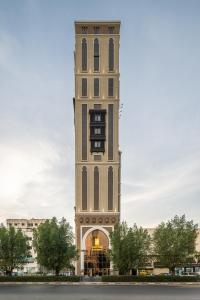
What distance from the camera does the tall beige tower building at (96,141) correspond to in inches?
5404

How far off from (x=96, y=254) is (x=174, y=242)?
48985mm

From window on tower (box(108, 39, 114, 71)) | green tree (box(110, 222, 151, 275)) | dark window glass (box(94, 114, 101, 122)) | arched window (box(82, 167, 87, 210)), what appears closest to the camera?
green tree (box(110, 222, 151, 275))

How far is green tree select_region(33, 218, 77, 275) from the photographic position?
9356cm

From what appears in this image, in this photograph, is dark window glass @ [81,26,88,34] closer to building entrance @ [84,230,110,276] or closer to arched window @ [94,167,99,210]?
arched window @ [94,167,99,210]

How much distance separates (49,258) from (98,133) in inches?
2206

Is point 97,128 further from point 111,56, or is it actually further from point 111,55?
point 111,55

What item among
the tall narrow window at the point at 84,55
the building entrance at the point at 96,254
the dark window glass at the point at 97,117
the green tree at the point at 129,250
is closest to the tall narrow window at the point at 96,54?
the tall narrow window at the point at 84,55

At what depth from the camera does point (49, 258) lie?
9306 cm

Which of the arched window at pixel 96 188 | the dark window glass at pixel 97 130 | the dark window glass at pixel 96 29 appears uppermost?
the dark window glass at pixel 96 29

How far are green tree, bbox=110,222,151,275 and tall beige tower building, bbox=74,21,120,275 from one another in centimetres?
4026

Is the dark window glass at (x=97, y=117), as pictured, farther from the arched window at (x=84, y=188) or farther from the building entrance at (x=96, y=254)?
the building entrance at (x=96, y=254)

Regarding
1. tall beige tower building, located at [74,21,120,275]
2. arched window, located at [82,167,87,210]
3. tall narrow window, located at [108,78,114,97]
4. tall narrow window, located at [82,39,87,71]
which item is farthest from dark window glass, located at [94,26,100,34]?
arched window, located at [82,167,87,210]

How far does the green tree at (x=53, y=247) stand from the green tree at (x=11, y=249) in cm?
326

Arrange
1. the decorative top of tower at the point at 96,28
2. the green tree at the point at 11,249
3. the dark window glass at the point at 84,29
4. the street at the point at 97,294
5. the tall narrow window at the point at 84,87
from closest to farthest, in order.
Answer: the street at the point at 97,294 < the green tree at the point at 11,249 < the tall narrow window at the point at 84,87 < the decorative top of tower at the point at 96,28 < the dark window glass at the point at 84,29
